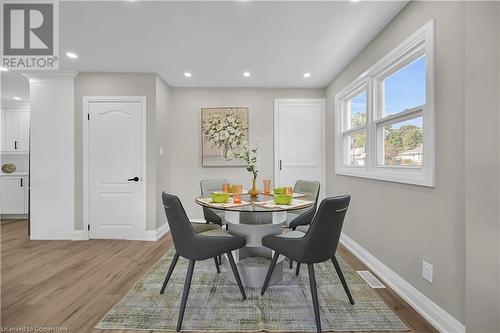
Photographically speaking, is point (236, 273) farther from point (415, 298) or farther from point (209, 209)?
point (415, 298)

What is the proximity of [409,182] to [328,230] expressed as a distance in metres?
0.86

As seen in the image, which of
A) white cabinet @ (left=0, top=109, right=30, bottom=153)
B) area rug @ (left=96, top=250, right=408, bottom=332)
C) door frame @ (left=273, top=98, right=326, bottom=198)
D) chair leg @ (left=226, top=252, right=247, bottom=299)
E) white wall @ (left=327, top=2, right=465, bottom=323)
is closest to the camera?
white wall @ (left=327, top=2, right=465, bottom=323)

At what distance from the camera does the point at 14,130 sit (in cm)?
519

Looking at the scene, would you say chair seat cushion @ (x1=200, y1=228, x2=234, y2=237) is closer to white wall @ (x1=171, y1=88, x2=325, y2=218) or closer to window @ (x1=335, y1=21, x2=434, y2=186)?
window @ (x1=335, y1=21, x2=434, y2=186)

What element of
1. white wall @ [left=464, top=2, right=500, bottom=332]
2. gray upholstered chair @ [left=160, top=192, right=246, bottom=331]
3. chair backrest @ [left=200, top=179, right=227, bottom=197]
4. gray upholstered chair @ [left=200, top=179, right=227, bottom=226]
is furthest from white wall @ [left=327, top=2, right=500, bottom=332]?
chair backrest @ [left=200, top=179, right=227, bottom=197]

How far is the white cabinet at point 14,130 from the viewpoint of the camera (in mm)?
5172

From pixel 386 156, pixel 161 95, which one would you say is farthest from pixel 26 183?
pixel 386 156

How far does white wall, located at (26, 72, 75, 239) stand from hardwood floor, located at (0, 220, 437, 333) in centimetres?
33

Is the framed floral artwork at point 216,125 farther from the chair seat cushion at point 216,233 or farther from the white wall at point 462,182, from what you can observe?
the white wall at point 462,182

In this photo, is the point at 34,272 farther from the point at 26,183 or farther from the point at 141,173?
the point at 26,183

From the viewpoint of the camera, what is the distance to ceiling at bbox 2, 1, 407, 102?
84.4 inches

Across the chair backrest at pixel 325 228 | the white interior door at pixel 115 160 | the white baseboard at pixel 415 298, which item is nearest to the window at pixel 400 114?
the chair backrest at pixel 325 228

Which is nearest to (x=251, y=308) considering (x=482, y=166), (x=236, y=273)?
(x=236, y=273)

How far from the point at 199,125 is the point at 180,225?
285 cm
